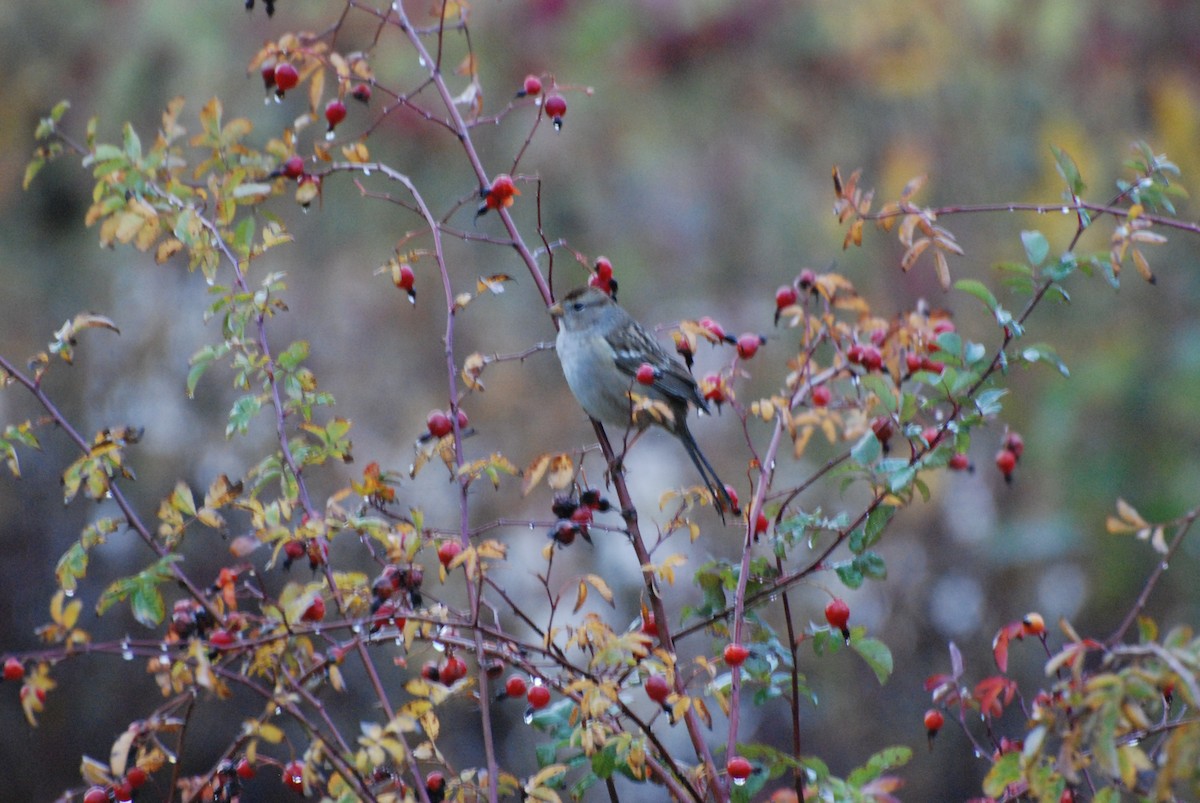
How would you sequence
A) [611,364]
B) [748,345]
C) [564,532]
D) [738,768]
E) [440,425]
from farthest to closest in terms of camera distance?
[611,364] < [748,345] < [440,425] < [564,532] < [738,768]

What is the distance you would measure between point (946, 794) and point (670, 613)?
1.48 metres

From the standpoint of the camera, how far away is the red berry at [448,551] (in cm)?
183

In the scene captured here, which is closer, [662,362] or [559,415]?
[662,362]

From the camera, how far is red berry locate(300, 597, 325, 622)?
1819mm

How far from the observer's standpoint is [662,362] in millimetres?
3926

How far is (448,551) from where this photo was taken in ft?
6.09

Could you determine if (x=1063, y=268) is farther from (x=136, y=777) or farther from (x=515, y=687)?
(x=136, y=777)

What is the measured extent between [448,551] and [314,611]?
229mm

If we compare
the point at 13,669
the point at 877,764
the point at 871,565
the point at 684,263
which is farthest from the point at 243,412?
the point at 684,263

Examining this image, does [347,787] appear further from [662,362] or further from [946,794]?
[946,794]

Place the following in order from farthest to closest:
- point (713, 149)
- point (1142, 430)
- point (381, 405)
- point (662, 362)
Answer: point (713, 149), point (381, 405), point (1142, 430), point (662, 362)

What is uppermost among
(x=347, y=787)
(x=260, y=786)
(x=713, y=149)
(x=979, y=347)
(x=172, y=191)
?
(x=713, y=149)

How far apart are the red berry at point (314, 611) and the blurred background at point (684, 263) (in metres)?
3.15

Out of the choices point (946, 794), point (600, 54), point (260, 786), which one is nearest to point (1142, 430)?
point (946, 794)
